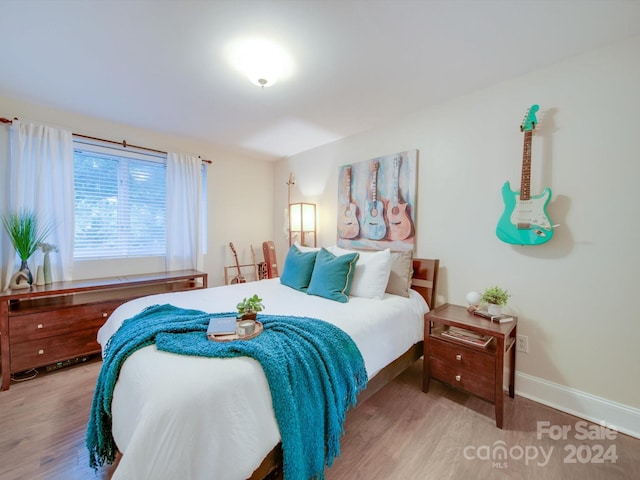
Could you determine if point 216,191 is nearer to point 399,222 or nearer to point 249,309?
point 399,222

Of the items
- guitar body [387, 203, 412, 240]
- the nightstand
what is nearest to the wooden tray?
the nightstand

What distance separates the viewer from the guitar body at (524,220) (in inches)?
71.9

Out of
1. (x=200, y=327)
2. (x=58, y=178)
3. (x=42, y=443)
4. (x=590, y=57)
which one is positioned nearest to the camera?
(x=200, y=327)

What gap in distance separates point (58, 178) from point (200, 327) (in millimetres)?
2462

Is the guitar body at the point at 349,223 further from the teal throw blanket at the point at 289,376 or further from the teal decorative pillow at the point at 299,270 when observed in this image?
the teal throw blanket at the point at 289,376

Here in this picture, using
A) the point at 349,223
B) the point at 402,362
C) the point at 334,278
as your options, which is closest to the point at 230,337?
the point at 334,278

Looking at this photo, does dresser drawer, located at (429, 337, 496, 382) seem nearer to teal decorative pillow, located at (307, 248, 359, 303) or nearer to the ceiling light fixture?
teal decorative pillow, located at (307, 248, 359, 303)

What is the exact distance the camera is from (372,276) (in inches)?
87.5

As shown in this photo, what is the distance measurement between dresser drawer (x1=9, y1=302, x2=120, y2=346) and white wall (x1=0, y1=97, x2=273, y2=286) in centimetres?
58

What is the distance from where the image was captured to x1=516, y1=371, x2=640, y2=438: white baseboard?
161cm

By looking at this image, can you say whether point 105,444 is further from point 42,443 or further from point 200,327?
point 42,443

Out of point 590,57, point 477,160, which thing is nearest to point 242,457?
point 477,160

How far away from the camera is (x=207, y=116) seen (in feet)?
8.76

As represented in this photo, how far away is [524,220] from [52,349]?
12.9 ft
